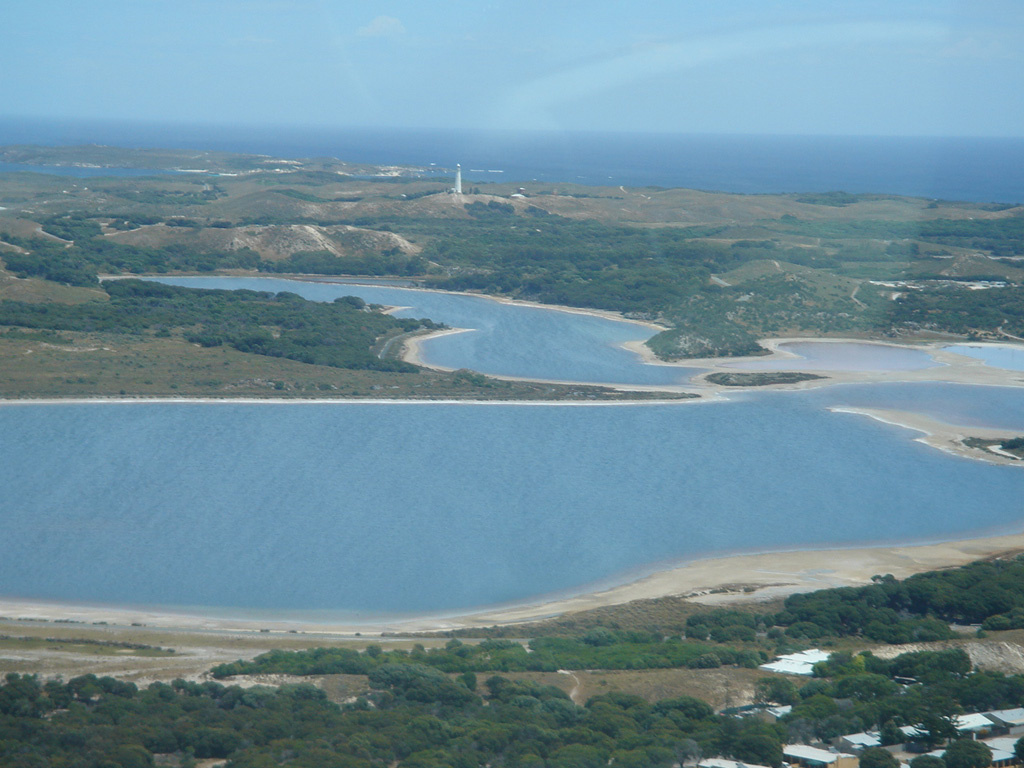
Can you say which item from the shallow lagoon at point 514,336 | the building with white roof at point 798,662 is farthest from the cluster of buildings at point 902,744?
the shallow lagoon at point 514,336

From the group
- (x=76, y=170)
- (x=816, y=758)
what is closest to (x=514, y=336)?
(x=816, y=758)

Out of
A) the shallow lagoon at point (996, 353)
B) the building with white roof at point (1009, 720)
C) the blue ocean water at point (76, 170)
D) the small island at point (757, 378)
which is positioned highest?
the blue ocean water at point (76, 170)

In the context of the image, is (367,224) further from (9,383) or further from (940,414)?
(940,414)

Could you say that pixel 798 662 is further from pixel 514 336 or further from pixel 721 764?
pixel 514 336

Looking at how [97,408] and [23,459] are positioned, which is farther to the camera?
[97,408]

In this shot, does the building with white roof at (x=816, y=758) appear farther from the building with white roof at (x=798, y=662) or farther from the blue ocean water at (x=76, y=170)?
the blue ocean water at (x=76, y=170)

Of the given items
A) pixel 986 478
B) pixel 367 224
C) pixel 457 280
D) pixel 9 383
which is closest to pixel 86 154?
pixel 367 224
